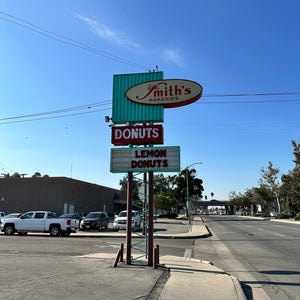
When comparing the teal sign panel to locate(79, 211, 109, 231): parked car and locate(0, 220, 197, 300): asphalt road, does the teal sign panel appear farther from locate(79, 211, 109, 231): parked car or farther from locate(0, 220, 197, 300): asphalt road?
locate(79, 211, 109, 231): parked car

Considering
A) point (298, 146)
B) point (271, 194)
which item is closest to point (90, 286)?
point (298, 146)

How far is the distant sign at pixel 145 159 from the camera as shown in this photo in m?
11.9

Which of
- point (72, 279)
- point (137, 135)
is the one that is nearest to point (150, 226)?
point (137, 135)

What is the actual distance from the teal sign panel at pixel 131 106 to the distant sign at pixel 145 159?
106cm

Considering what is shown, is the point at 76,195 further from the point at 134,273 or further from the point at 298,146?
the point at 134,273

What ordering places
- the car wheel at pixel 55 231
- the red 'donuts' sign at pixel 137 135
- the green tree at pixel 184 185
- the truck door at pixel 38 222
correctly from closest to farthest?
the red 'donuts' sign at pixel 137 135
the car wheel at pixel 55 231
the truck door at pixel 38 222
the green tree at pixel 184 185

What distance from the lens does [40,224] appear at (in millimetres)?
25844

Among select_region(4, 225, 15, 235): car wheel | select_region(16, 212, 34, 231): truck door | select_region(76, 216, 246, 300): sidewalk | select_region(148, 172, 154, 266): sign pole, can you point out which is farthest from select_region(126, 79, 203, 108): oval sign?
select_region(4, 225, 15, 235): car wheel

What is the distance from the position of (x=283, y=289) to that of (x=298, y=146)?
2034 inches

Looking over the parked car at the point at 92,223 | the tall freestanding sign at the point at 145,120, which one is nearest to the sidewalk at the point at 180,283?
the tall freestanding sign at the point at 145,120

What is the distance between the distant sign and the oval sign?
163 cm

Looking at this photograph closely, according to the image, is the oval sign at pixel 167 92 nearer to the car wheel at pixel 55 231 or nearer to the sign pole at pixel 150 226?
the sign pole at pixel 150 226

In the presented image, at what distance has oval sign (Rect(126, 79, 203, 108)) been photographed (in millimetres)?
12406

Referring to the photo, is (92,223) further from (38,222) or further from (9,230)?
(9,230)
